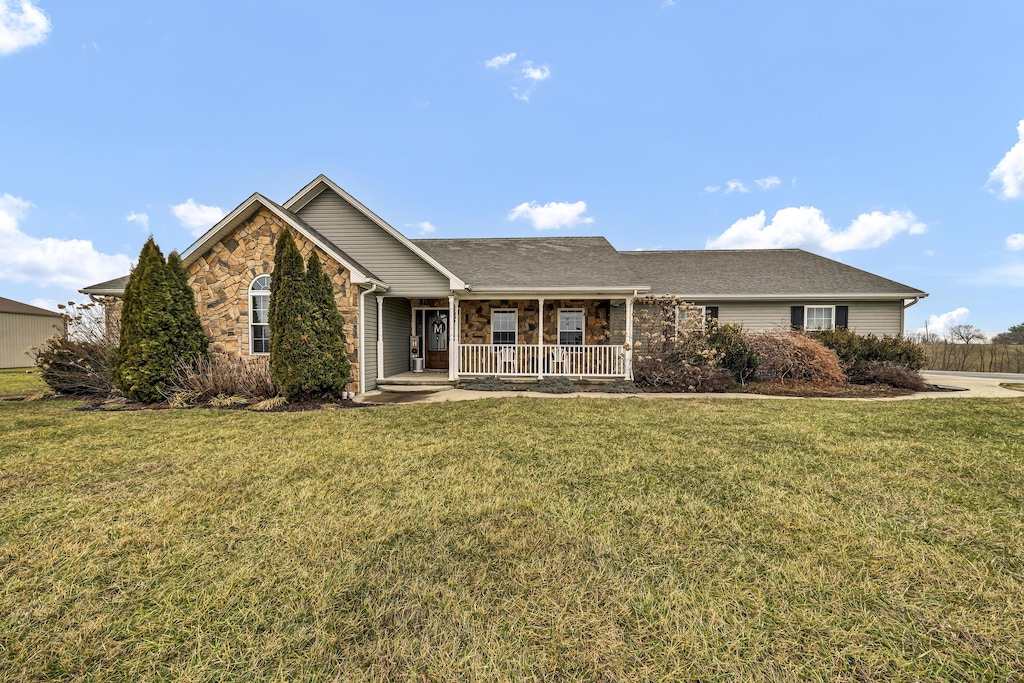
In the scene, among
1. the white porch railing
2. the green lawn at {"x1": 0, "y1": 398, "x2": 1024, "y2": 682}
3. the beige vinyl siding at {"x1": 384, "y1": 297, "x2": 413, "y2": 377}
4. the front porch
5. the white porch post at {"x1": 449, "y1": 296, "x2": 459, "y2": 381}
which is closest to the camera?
the green lawn at {"x1": 0, "y1": 398, "x2": 1024, "y2": 682}

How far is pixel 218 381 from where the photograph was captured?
9.16m

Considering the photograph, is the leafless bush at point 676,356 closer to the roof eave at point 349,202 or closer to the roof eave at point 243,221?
the roof eave at point 349,202

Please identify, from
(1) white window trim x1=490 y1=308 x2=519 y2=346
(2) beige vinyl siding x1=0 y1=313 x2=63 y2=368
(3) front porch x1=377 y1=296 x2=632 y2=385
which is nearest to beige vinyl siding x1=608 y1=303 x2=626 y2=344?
(3) front porch x1=377 y1=296 x2=632 y2=385

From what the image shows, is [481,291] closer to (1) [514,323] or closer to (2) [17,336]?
(1) [514,323]

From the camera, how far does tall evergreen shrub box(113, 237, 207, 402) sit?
8.71 m

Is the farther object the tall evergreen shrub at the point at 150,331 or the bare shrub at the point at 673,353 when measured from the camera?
the bare shrub at the point at 673,353

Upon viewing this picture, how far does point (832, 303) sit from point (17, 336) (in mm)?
40934

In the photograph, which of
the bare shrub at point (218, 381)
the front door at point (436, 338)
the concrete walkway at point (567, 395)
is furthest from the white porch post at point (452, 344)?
the bare shrub at point (218, 381)

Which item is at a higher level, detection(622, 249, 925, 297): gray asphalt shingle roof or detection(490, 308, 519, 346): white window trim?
detection(622, 249, 925, 297): gray asphalt shingle roof

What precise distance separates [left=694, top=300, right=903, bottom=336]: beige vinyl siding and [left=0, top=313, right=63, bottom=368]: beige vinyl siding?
112 feet

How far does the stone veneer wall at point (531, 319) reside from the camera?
560 inches

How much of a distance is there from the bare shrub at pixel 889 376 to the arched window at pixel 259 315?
16.2 metres

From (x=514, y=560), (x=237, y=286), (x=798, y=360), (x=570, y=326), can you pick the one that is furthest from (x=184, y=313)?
(x=798, y=360)

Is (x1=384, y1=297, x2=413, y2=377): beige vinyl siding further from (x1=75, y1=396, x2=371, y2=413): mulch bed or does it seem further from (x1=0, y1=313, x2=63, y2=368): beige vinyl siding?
(x1=0, y1=313, x2=63, y2=368): beige vinyl siding
